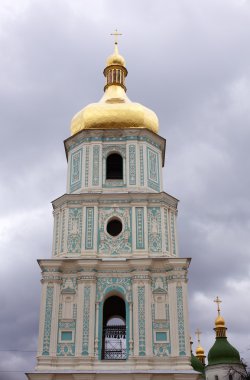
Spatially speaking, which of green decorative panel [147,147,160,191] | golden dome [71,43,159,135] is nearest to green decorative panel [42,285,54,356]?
green decorative panel [147,147,160,191]

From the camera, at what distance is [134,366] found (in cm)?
1769

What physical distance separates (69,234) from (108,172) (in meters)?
3.62

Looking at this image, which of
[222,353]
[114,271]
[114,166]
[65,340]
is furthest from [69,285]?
[222,353]

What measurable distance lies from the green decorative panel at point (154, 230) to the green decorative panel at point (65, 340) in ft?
13.3

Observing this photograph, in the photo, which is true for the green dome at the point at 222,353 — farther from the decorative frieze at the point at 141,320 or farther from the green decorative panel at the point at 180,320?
the decorative frieze at the point at 141,320

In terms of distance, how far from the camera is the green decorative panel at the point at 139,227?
20.2 metres

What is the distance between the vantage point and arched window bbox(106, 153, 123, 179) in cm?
2269

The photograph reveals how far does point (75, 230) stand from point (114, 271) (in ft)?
7.73

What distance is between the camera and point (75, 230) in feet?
67.8

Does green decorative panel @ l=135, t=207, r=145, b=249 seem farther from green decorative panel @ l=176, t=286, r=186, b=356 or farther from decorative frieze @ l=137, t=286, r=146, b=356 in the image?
green decorative panel @ l=176, t=286, r=186, b=356

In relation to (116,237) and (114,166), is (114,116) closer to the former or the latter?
(114,166)

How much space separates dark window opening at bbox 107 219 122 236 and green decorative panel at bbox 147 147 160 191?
210 centimetres

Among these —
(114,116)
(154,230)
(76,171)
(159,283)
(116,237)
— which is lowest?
(159,283)

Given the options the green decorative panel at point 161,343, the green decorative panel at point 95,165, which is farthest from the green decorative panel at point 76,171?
the green decorative panel at point 161,343
